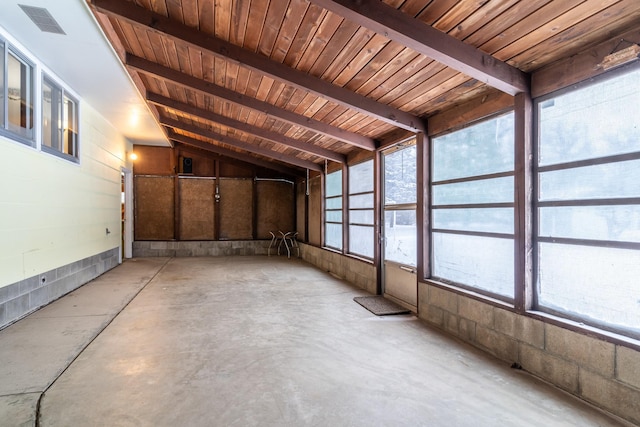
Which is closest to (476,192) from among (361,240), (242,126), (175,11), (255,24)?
(255,24)

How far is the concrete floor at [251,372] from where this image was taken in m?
2.01

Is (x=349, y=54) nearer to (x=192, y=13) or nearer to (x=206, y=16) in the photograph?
(x=206, y=16)

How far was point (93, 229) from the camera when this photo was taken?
5.73 metres

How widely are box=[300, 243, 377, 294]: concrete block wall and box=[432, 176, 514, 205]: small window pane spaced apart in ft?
6.12

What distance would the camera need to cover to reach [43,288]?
412 cm

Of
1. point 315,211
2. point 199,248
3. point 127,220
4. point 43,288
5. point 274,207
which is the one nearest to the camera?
point 43,288

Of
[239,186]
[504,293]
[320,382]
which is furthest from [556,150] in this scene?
[239,186]

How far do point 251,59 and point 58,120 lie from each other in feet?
10.7

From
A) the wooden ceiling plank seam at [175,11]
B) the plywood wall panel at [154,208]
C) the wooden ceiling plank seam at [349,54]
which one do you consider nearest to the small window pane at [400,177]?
the wooden ceiling plank seam at [349,54]

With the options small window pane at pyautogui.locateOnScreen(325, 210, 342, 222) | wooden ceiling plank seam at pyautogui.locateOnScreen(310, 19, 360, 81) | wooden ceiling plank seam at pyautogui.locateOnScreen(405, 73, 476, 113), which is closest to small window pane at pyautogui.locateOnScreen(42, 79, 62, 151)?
wooden ceiling plank seam at pyautogui.locateOnScreen(310, 19, 360, 81)

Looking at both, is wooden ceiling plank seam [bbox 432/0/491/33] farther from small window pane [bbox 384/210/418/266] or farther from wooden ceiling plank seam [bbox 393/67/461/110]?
small window pane [bbox 384/210/418/266]

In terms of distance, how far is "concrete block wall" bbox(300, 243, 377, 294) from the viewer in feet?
17.3

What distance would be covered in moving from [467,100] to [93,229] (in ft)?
20.3

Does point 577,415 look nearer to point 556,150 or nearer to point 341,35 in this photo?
point 556,150
